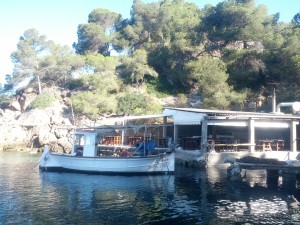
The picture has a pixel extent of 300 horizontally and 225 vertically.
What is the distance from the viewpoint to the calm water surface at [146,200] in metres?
13.1

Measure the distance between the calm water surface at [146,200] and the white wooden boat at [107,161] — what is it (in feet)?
2.98

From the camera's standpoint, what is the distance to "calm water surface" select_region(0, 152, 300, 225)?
518 inches

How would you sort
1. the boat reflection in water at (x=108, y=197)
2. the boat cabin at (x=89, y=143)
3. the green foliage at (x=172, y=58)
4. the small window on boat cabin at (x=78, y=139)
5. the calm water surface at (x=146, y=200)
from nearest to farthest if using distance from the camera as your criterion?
the calm water surface at (x=146, y=200) → the boat reflection in water at (x=108, y=197) → the boat cabin at (x=89, y=143) → the small window on boat cabin at (x=78, y=139) → the green foliage at (x=172, y=58)

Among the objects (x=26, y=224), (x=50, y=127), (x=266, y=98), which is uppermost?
(x=266, y=98)

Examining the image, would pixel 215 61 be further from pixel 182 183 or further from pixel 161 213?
pixel 161 213

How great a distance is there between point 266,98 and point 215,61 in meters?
8.78

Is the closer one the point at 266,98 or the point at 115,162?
the point at 115,162

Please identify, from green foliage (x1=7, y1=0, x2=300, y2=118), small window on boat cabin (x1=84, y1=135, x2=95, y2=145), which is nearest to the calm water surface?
small window on boat cabin (x1=84, y1=135, x2=95, y2=145)

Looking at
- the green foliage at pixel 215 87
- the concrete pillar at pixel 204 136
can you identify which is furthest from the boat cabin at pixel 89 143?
the green foliage at pixel 215 87

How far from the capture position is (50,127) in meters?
51.3

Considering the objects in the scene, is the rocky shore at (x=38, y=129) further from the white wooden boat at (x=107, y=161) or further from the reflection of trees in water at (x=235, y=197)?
the reflection of trees in water at (x=235, y=197)

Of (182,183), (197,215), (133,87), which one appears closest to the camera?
(197,215)

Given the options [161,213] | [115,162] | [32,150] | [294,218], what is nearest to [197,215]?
[161,213]

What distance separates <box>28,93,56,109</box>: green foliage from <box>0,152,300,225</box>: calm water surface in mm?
31555
